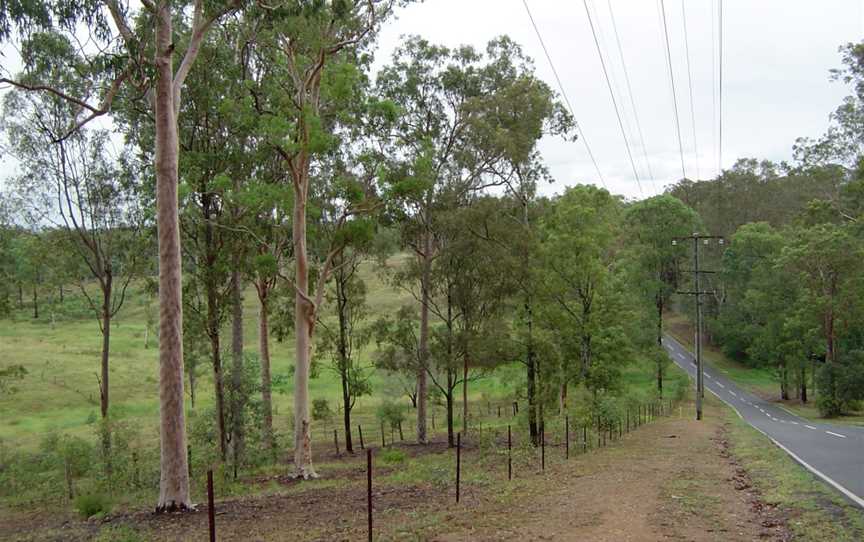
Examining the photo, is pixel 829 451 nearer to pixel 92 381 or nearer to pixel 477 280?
pixel 477 280

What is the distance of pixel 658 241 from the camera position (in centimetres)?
5062

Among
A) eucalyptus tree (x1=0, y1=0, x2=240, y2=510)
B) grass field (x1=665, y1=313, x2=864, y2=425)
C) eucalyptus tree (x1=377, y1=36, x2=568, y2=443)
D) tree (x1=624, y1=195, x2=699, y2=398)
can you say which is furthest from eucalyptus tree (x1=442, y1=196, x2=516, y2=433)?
tree (x1=624, y1=195, x2=699, y2=398)

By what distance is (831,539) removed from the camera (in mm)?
7480

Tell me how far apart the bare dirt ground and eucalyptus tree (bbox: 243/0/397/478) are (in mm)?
3187

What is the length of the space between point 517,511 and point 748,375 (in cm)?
5449

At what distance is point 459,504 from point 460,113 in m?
19.1

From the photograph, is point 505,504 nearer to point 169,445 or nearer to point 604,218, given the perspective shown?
point 169,445

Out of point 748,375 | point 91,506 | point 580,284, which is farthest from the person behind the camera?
point 748,375

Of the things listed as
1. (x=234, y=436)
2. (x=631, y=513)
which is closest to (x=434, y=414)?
(x=234, y=436)

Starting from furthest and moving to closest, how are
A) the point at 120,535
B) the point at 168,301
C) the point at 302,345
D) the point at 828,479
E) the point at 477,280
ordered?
the point at 477,280 < the point at 302,345 < the point at 168,301 < the point at 828,479 < the point at 120,535

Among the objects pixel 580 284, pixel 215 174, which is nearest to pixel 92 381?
pixel 215 174

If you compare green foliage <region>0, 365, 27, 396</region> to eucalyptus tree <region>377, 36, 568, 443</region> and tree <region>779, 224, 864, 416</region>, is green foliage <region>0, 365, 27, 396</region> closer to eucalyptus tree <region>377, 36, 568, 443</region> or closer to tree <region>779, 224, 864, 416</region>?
eucalyptus tree <region>377, 36, 568, 443</region>

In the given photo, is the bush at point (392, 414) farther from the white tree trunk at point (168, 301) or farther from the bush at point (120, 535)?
the bush at point (120, 535)

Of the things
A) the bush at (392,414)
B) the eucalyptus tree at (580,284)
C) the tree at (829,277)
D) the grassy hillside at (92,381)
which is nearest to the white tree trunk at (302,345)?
A: the grassy hillside at (92,381)
